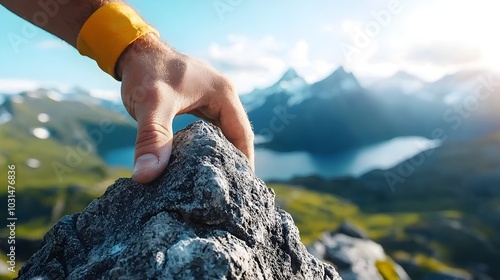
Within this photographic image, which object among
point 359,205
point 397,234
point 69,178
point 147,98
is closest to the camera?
point 147,98

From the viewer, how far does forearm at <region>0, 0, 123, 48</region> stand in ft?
17.1

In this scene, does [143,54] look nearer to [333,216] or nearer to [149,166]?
[149,166]

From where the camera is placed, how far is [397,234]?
313 feet

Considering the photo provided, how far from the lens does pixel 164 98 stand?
4699mm

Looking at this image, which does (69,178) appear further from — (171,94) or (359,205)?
(171,94)

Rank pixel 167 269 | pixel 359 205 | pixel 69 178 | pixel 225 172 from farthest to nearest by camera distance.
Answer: pixel 69 178 → pixel 359 205 → pixel 225 172 → pixel 167 269

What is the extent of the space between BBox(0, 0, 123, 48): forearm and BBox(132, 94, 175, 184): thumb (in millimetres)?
1380

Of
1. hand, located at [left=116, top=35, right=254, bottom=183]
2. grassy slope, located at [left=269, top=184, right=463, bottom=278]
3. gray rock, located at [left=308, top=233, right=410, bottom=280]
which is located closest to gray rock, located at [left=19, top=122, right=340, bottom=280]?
hand, located at [left=116, top=35, right=254, bottom=183]

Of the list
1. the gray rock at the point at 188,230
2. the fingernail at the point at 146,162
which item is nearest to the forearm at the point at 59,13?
the gray rock at the point at 188,230

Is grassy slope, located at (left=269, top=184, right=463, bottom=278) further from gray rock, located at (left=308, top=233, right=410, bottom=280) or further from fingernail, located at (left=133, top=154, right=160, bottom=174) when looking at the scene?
fingernail, located at (left=133, top=154, right=160, bottom=174)

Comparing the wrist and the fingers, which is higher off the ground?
the wrist

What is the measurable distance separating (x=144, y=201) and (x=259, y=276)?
1.20 m

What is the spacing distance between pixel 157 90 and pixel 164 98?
0.10m

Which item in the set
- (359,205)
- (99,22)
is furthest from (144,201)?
(359,205)
